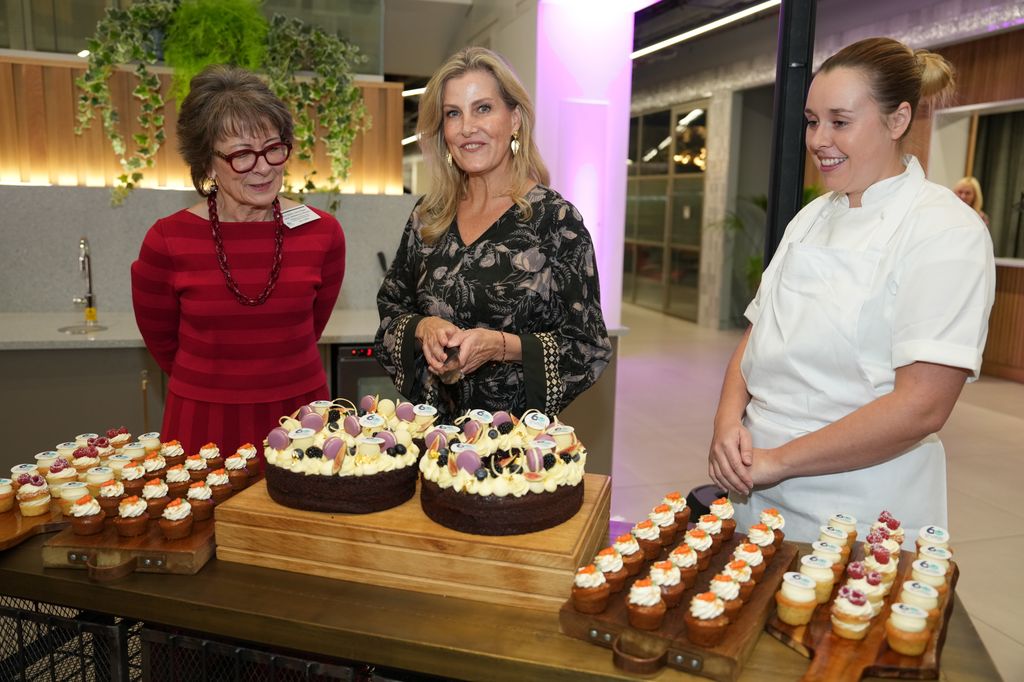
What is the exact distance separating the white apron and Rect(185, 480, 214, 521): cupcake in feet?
3.67

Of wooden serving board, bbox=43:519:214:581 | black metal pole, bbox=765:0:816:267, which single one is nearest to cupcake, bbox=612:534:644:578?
wooden serving board, bbox=43:519:214:581

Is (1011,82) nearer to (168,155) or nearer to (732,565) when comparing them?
(168,155)

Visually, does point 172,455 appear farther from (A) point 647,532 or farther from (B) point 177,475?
(A) point 647,532

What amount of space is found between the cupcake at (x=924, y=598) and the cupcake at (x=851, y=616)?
0.26 ft

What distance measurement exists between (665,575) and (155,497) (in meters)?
0.96

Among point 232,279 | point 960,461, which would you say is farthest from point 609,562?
point 960,461

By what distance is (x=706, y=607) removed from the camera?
3.79 feet

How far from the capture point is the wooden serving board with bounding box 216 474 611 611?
1.31 metres

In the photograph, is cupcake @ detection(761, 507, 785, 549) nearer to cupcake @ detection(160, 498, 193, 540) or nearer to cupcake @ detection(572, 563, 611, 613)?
cupcake @ detection(572, 563, 611, 613)

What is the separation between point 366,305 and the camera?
4.32 metres

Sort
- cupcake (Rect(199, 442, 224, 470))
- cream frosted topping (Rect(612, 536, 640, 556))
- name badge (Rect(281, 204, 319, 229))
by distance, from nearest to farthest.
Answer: cream frosted topping (Rect(612, 536, 640, 556))
cupcake (Rect(199, 442, 224, 470))
name badge (Rect(281, 204, 319, 229))

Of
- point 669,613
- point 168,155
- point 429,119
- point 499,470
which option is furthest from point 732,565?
point 168,155

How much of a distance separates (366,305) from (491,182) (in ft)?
8.05

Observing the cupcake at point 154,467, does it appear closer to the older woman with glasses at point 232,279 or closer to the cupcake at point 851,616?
the older woman with glasses at point 232,279
